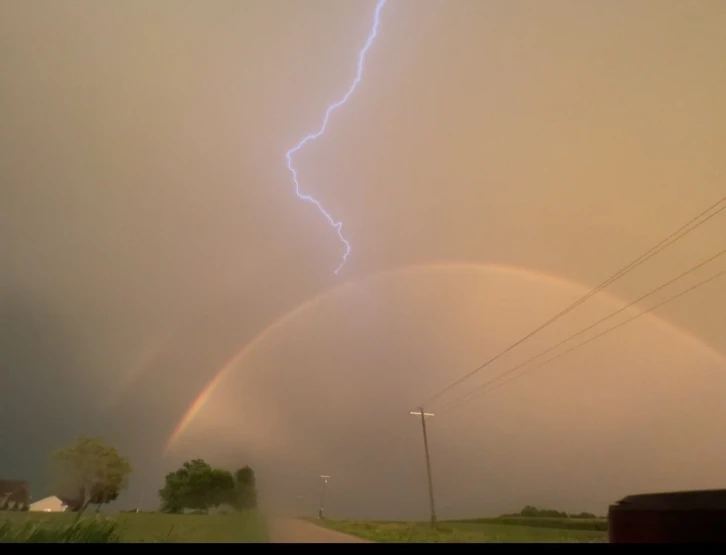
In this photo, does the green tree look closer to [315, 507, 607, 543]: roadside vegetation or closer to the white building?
the white building

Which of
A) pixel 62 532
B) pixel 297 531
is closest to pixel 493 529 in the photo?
pixel 297 531

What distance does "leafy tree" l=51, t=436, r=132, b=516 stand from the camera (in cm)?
175

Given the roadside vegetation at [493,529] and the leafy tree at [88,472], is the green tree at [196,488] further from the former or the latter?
the roadside vegetation at [493,529]

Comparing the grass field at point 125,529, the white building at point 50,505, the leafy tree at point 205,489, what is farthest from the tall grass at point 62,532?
the leafy tree at point 205,489

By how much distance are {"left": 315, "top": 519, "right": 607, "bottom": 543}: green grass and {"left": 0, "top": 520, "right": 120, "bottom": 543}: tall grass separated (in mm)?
717

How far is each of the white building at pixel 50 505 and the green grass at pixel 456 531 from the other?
0.87 meters

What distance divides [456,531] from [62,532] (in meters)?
Answer: 1.33

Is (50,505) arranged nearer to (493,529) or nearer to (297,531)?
(297,531)

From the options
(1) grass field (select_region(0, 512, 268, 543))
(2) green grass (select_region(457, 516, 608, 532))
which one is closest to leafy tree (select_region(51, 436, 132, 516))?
(1) grass field (select_region(0, 512, 268, 543))

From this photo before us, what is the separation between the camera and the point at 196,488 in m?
2.08

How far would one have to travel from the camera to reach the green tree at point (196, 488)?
1934mm
